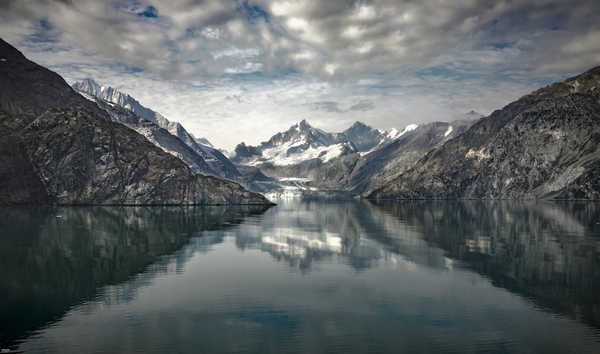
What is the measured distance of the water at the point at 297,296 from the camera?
40031 mm

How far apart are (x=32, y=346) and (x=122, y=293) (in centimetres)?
1961

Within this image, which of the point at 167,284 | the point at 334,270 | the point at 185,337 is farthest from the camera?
the point at 334,270

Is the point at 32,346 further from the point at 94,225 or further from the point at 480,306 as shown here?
the point at 94,225

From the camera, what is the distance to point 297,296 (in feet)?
187

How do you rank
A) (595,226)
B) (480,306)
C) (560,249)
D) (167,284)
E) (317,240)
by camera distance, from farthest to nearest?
(595,226) → (317,240) → (560,249) → (167,284) → (480,306)

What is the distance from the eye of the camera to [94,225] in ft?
482

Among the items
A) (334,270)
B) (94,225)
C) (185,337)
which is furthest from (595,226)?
(94,225)

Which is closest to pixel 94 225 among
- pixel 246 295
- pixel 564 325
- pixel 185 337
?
pixel 246 295

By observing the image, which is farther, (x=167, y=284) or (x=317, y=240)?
(x=317, y=240)

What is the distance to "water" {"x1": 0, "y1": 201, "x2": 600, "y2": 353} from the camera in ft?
131

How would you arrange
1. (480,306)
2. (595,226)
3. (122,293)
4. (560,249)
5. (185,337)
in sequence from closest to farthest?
(185,337) < (480,306) < (122,293) < (560,249) < (595,226)

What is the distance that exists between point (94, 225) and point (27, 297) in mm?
101118

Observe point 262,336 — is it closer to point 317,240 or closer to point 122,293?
point 122,293

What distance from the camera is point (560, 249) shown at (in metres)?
96.6
